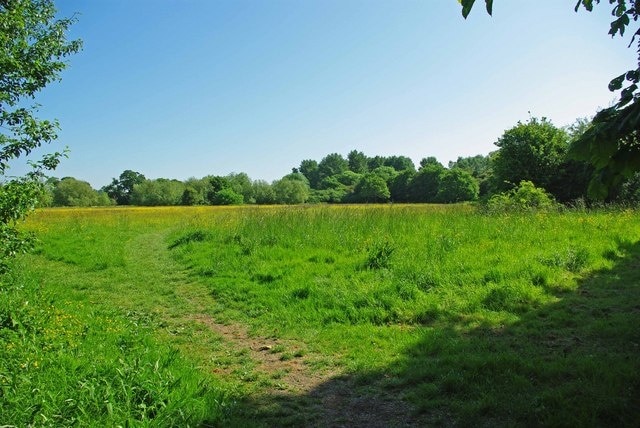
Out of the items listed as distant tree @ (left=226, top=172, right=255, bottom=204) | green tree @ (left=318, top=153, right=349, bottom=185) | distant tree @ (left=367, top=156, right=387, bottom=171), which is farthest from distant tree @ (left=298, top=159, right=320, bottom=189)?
distant tree @ (left=226, top=172, right=255, bottom=204)

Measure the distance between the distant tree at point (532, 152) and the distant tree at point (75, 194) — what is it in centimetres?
6772

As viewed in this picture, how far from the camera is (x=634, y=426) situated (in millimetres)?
3443

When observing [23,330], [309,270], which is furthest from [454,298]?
[23,330]

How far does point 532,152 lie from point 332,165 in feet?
423

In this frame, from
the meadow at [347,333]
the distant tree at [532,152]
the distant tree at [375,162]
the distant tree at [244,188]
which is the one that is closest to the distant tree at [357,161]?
the distant tree at [375,162]

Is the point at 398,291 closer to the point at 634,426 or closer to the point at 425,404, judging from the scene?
the point at 425,404

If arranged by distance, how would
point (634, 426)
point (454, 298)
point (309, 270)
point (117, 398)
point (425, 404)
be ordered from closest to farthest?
point (634, 426) < point (117, 398) < point (425, 404) < point (454, 298) < point (309, 270)

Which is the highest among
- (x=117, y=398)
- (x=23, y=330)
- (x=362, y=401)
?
(x=23, y=330)

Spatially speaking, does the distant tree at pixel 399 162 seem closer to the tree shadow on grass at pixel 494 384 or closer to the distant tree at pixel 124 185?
the distant tree at pixel 124 185

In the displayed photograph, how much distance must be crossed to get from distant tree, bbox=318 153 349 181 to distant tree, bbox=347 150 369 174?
2680mm

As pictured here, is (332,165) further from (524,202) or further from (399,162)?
(524,202)

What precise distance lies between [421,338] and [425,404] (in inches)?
70.9

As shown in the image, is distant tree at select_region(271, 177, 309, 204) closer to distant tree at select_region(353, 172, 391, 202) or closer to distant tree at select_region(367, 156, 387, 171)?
distant tree at select_region(353, 172, 391, 202)

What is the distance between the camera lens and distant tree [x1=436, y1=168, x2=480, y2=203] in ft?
229
